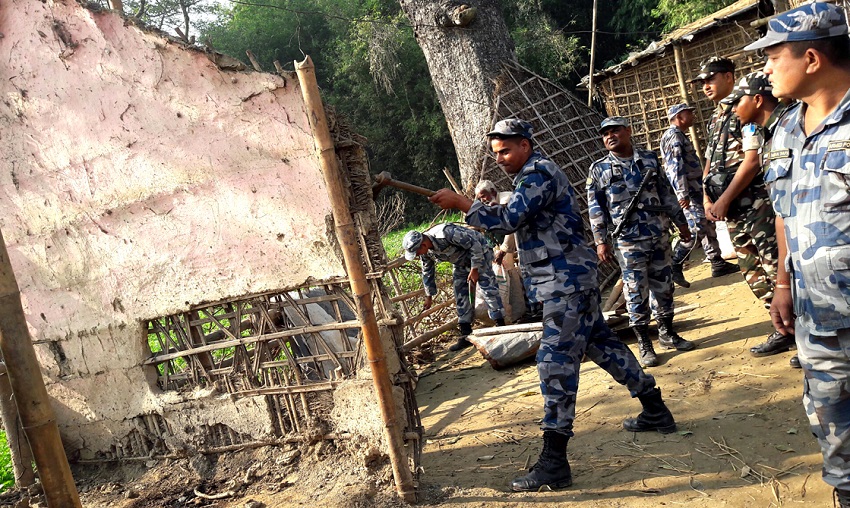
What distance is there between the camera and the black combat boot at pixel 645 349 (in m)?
5.39

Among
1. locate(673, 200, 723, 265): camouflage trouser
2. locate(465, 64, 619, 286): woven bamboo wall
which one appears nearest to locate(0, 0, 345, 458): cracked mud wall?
locate(673, 200, 723, 265): camouflage trouser

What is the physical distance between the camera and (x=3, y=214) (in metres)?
4.87

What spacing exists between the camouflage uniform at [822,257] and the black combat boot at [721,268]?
212 inches

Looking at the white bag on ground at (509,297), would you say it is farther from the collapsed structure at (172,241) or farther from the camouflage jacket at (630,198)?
the collapsed structure at (172,241)

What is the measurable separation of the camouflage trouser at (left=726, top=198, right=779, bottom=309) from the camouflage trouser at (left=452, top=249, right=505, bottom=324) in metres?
3.02

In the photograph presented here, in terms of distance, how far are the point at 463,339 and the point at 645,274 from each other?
8.59 feet

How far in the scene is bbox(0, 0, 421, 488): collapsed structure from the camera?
13.3 ft

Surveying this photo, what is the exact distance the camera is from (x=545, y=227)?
3.83 metres

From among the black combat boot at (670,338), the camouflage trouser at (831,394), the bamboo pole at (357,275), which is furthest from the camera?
the black combat boot at (670,338)

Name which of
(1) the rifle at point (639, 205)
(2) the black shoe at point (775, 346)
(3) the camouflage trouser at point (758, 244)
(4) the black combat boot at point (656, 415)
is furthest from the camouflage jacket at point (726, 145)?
(4) the black combat boot at point (656, 415)

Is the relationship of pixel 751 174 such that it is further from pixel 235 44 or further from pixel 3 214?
pixel 235 44

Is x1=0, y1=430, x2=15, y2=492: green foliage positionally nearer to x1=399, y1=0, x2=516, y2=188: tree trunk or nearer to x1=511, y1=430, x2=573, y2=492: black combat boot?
x1=511, y1=430, x2=573, y2=492: black combat boot

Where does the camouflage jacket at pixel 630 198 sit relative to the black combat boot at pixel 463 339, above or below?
above

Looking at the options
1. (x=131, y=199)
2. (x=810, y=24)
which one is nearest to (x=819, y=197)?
(x=810, y=24)
